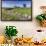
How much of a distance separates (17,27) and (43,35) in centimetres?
47

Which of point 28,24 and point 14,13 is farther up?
point 14,13

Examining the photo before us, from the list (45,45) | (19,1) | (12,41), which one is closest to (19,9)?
(19,1)

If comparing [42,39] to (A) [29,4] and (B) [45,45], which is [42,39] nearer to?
(B) [45,45]

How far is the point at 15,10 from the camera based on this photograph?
2838mm

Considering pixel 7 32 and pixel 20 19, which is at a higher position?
pixel 20 19

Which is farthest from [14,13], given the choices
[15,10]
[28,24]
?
[28,24]

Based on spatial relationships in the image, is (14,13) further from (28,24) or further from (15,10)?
(28,24)

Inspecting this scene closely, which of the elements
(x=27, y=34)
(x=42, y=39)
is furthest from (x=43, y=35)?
(x=27, y=34)

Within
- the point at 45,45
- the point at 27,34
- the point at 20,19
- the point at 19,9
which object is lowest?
the point at 45,45

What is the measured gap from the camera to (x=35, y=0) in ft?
9.36

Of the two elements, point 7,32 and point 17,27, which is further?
point 17,27

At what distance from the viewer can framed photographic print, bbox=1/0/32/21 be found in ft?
9.27

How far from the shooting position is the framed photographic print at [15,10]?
2.83m

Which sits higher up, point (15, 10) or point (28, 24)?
point (15, 10)
